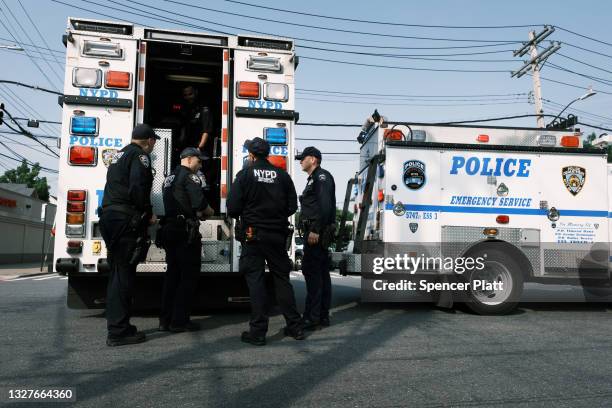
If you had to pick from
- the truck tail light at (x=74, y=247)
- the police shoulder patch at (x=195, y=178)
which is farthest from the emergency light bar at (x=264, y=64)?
the truck tail light at (x=74, y=247)

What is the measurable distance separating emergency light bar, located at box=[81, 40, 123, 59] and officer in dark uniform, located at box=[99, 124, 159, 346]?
5.23ft

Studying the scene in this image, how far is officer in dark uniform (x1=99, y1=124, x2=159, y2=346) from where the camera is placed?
15.9 ft

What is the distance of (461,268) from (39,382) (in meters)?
5.21

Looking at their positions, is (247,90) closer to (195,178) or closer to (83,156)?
(195,178)

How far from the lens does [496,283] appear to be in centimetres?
711

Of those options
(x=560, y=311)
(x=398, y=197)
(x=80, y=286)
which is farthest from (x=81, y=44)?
(x=560, y=311)

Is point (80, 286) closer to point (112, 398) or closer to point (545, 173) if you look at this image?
point (112, 398)

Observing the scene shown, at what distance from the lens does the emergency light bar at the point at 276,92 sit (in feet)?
20.8

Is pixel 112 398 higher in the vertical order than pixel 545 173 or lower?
lower

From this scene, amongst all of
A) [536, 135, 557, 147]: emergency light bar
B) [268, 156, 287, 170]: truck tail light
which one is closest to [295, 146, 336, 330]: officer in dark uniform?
[268, 156, 287, 170]: truck tail light

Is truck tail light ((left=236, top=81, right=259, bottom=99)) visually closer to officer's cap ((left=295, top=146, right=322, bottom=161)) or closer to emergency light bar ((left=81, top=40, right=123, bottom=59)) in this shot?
officer's cap ((left=295, top=146, right=322, bottom=161))

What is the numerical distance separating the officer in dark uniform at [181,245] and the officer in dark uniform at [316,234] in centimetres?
114

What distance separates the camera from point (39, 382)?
11.7 feet

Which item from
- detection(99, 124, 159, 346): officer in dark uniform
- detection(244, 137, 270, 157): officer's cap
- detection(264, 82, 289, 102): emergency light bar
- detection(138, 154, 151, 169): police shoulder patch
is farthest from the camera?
detection(264, 82, 289, 102): emergency light bar
